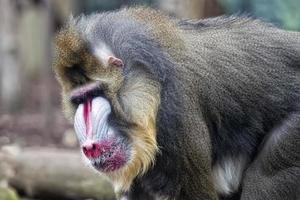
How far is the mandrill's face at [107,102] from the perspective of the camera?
16.1 ft

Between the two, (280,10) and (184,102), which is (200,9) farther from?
(184,102)

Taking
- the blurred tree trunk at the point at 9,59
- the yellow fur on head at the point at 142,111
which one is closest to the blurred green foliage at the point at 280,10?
the yellow fur on head at the point at 142,111

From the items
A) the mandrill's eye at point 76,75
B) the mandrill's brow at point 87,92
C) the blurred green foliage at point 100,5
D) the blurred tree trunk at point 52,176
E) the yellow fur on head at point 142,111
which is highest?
the blurred green foliage at point 100,5

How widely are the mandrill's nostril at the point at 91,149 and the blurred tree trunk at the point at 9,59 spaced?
672cm

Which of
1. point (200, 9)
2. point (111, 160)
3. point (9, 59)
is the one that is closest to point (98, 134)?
point (111, 160)

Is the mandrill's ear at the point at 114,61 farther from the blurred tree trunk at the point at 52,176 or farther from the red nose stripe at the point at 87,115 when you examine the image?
the blurred tree trunk at the point at 52,176

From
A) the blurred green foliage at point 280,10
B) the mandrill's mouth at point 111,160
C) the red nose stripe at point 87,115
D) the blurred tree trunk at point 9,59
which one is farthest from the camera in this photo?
the blurred tree trunk at point 9,59

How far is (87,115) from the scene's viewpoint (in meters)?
4.91

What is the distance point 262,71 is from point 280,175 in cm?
61

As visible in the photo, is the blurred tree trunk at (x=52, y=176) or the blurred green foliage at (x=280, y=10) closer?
the blurred tree trunk at (x=52, y=176)

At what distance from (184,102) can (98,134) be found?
0.51 meters

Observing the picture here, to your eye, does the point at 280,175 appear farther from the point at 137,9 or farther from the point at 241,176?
the point at 137,9

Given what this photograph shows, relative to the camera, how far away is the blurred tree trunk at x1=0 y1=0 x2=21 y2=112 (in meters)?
11.6

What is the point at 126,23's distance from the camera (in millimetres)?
5109
